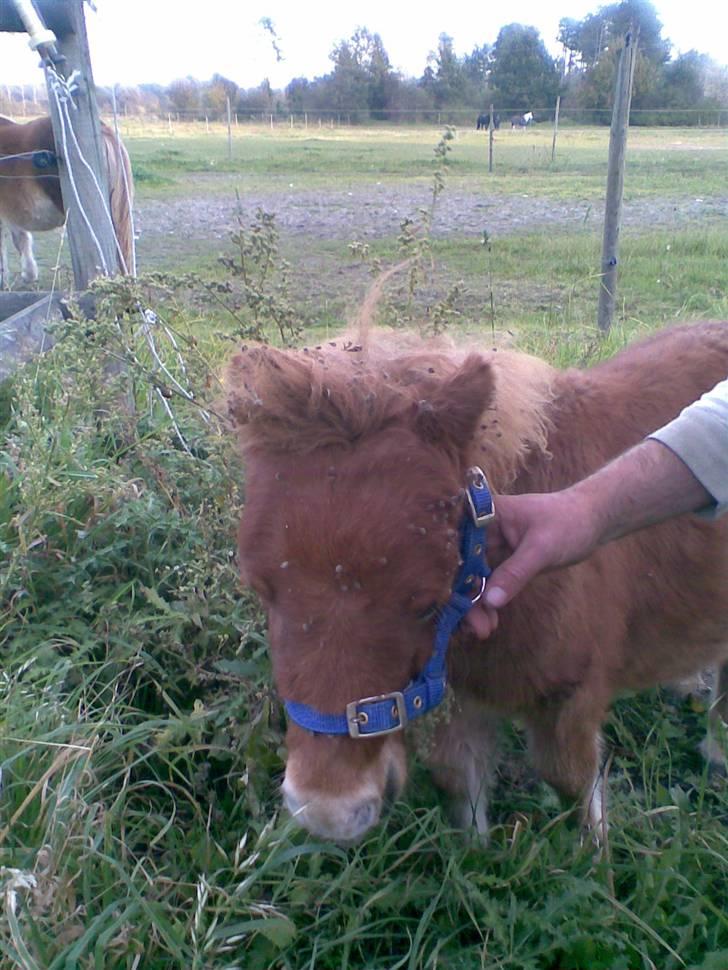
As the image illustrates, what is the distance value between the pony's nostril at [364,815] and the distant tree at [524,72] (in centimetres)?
1809

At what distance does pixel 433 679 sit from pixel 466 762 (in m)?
0.75

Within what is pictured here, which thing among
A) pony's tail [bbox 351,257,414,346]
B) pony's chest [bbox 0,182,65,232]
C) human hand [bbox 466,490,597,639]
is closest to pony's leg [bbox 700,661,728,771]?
human hand [bbox 466,490,597,639]

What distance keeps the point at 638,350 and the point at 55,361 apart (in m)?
2.24

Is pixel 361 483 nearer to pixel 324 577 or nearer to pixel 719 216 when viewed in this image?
pixel 324 577

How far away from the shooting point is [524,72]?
17.8m

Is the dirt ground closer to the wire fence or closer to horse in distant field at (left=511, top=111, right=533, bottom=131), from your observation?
the wire fence

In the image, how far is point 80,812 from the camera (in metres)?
1.88

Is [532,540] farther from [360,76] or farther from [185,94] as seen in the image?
[185,94]

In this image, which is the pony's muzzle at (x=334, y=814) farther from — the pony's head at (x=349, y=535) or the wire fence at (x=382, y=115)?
the wire fence at (x=382, y=115)

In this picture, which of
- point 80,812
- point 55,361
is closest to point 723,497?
point 80,812

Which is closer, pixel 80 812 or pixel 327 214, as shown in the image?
pixel 80 812

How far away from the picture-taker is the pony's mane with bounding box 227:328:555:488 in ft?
4.98

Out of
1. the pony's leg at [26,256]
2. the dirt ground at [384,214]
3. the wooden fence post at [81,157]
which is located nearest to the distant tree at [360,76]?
the dirt ground at [384,214]

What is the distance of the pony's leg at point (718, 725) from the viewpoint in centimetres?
241
